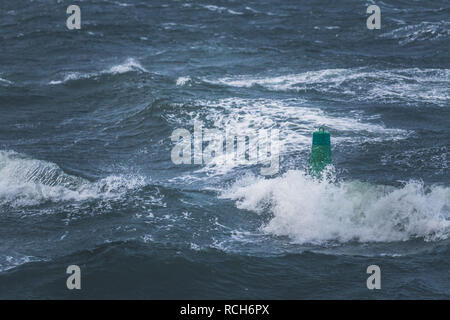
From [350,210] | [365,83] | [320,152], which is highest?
[320,152]

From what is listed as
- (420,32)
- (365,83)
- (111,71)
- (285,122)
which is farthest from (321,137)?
(420,32)

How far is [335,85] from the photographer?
3712 centimetres

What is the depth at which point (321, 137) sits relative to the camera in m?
22.7

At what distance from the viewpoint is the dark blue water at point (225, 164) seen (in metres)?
21.2

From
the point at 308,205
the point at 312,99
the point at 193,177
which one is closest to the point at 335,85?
the point at 312,99

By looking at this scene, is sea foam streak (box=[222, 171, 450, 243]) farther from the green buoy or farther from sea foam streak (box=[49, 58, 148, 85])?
sea foam streak (box=[49, 58, 148, 85])

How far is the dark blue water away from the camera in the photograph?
69.4 ft

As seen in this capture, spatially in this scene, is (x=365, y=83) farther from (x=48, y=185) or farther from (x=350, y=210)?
(x=48, y=185)

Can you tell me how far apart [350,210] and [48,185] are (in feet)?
28.3

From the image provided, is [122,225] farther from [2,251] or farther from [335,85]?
[335,85]

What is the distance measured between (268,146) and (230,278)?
10149 mm

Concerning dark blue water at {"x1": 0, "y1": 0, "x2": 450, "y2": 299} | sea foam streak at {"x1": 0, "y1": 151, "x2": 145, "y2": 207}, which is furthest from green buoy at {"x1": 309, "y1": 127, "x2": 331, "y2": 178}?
sea foam streak at {"x1": 0, "y1": 151, "x2": 145, "y2": 207}

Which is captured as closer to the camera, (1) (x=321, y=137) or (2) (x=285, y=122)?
(1) (x=321, y=137)

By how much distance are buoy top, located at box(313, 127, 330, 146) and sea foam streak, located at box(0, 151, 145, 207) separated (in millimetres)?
6092
